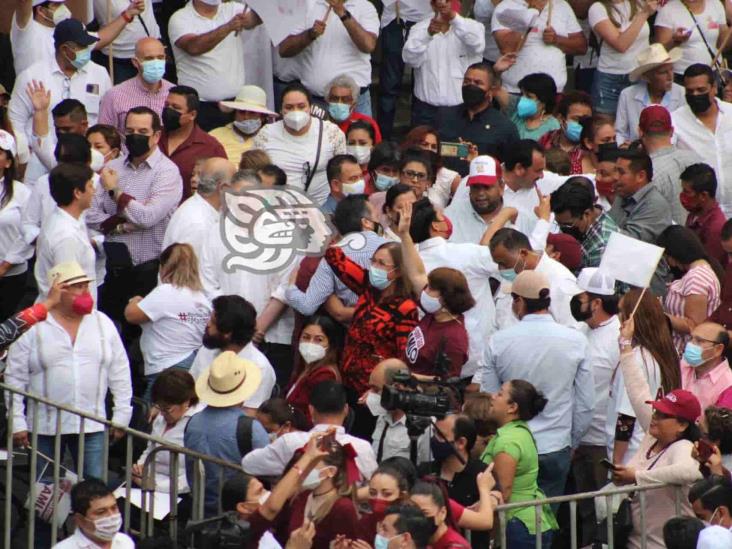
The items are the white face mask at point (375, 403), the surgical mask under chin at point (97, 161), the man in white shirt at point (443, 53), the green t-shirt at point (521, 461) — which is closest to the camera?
the green t-shirt at point (521, 461)

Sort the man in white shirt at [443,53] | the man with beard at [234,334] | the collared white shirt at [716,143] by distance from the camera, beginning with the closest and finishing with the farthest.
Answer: the man with beard at [234,334], the collared white shirt at [716,143], the man in white shirt at [443,53]

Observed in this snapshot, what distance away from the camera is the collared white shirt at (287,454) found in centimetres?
860

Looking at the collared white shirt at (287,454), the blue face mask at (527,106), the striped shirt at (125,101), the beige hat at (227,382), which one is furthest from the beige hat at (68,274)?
the blue face mask at (527,106)

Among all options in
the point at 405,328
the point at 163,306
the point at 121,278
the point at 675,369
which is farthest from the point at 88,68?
the point at 675,369

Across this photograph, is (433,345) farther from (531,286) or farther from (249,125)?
(249,125)

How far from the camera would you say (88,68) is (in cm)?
1322

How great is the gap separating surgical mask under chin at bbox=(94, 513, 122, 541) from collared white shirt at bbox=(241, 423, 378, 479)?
69cm

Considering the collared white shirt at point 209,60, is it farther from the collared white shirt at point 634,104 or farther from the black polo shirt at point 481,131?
the collared white shirt at point 634,104

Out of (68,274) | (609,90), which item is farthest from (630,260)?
(609,90)

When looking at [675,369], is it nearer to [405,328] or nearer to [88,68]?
[405,328]

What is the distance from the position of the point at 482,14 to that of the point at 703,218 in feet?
15.0

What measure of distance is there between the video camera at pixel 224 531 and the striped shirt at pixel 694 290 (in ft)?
10.6

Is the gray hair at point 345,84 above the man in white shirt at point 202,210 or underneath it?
underneath

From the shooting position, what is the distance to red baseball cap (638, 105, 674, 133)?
40.9 feet
